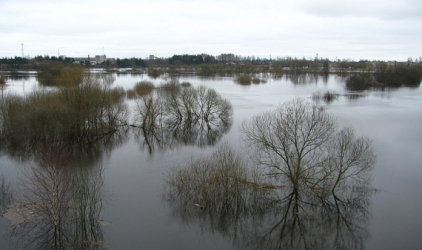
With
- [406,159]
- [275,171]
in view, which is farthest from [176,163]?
[406,159]

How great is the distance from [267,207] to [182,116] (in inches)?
721

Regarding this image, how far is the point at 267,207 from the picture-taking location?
1405cm

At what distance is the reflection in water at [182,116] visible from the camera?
83.8ft

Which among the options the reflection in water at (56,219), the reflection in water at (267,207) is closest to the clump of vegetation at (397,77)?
the reflection in water at (267,207)

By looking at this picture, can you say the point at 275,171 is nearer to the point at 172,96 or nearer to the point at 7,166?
A: the point at 7,166

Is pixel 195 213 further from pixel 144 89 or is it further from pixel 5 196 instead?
pixel 144 89

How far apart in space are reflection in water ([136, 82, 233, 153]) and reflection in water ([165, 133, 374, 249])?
31.6 ft

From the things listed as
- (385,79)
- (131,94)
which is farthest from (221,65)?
(131,94)

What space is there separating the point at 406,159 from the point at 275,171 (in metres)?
7.75

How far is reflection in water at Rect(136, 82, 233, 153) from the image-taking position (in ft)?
83.8

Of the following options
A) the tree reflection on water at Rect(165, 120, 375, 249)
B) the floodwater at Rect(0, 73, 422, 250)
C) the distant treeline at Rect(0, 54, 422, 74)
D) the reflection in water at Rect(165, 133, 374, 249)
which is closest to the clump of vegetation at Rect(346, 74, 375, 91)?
the distant treeline at Rect(0, 54, 422, 74)

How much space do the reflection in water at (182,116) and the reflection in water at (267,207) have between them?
9637 mm

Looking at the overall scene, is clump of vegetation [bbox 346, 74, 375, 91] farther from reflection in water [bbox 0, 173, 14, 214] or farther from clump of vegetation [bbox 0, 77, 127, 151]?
reflection in water [bbox 0, 173, 14, 214]

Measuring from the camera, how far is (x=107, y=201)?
14227 millimetres
